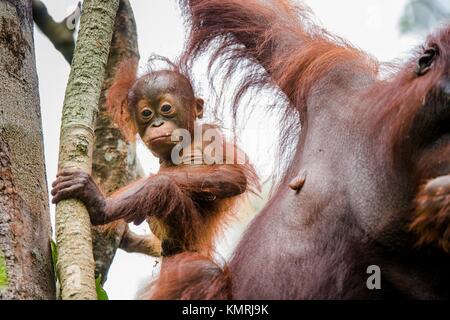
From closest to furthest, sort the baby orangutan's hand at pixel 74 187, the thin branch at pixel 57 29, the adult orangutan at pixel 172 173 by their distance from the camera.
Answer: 1. the baby orangutan's hand at pixel 74 187
2. the adult orangutan at pixel 172 173
3. the thin branch at pixel 57 29

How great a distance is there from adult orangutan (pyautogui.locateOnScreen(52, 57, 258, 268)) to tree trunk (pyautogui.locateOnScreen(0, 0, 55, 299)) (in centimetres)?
57

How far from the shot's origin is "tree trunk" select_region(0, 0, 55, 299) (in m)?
2.87

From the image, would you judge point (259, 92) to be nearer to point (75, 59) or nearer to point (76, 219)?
point (75, 59)

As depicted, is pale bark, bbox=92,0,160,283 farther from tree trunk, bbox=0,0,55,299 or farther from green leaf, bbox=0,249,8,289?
green leaf, bbox=0,249,8,289

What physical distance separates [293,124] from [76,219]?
1335 mm

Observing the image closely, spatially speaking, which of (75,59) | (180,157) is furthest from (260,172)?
(75,59)

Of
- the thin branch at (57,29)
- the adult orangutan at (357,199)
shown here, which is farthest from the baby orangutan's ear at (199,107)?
the adult orangutan at (357,199)

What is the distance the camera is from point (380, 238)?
3.06 meters

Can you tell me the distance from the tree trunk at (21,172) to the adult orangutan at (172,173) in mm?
567

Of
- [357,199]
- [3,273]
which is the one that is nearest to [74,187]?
[3,273]

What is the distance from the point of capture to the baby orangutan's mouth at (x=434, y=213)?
9.25ft

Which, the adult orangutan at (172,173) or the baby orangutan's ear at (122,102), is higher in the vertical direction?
the baby orangutan's ear at (122,102)

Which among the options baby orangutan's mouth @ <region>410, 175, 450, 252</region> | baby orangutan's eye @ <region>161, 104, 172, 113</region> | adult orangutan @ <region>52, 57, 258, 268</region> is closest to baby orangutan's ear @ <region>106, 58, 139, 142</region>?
adult orangutan @ <region>52, 57, 258, 268</region>

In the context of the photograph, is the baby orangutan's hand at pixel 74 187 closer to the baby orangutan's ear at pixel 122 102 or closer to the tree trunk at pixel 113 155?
the tree trunk at pixel 113 155
